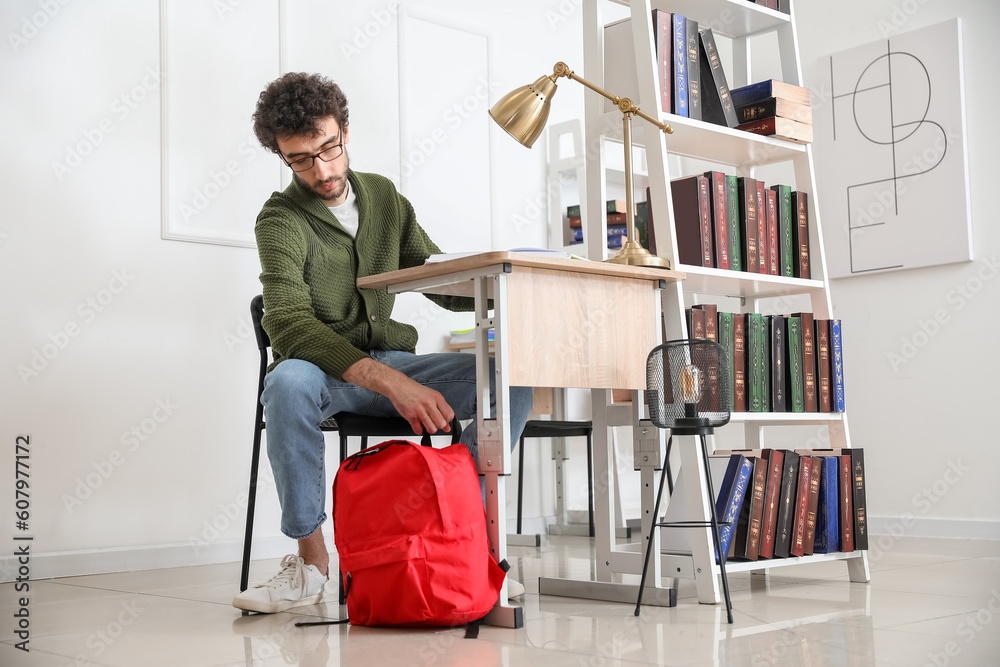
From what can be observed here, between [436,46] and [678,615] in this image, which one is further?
[436,46]

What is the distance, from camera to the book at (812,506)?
7.48ft

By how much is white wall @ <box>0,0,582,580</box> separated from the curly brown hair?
35.5 inches

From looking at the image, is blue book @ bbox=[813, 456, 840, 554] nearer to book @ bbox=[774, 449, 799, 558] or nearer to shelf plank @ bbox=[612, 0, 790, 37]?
book @ bbox=[774, 449, 799, 558]

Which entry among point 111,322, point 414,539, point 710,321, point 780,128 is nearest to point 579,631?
point 414,539

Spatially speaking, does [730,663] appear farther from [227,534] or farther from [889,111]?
[889,111]

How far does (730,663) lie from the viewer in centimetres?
142

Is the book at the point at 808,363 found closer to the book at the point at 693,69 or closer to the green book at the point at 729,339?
the green book at the point at 729,339

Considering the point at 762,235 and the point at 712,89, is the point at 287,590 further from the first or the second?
the point at 712,89

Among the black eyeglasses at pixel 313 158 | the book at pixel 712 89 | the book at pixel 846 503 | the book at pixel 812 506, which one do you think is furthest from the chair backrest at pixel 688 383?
the black eyeglasses at pixel 313 158

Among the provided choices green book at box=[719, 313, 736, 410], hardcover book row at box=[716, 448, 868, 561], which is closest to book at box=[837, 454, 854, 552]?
hardcover book row at box=[716, 448, 868, 561]

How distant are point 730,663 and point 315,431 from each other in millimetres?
934

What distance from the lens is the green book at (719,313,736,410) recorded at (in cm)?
228

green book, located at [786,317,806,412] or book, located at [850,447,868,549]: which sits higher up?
green book, located at [786,317,806,412]

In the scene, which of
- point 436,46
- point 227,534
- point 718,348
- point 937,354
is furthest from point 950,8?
point 227,534
